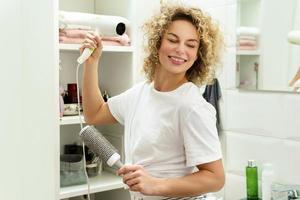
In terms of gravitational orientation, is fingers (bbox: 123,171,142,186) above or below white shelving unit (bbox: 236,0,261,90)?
below

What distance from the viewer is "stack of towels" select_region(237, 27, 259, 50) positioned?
1594mm

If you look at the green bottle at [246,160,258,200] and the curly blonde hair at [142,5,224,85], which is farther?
the green bottle at [246,160,258,200]

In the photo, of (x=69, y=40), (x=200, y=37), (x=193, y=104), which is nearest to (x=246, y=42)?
(x=200, y=37)

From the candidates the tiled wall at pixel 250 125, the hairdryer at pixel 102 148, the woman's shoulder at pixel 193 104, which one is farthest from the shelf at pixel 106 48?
the woman's shoulder at pixel 193 104

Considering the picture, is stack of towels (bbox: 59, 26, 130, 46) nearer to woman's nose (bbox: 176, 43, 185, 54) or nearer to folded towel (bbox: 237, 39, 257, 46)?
folded towel (bbox: 237, 39, 257, 46)

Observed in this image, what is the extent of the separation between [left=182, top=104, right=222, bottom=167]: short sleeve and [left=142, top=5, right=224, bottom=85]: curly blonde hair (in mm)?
177

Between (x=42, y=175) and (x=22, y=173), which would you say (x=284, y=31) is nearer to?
(x=42, y=175)

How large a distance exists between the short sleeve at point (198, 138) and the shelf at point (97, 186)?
780 mm

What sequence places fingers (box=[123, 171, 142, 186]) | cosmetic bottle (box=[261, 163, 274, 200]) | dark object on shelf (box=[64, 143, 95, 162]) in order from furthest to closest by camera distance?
dark object on shelf (box=[64, 143, 95, 162]) → cosmetic bottle (box=[261, 163, 274, 200]) → fingers (box=[123, 171, 142, 186])

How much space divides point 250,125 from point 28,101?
898 millimetres

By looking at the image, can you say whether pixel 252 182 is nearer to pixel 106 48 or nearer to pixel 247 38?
pixel 247 38

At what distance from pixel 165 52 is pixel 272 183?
2.11 ft

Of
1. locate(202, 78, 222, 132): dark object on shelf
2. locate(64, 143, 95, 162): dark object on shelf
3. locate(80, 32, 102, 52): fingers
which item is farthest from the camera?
locate(64, 143, 95, 162): dark object on shelf

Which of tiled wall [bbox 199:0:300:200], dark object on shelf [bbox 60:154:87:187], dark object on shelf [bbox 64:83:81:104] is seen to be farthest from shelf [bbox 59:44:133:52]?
dark object on shelf [bbox 60:154:87:187]
